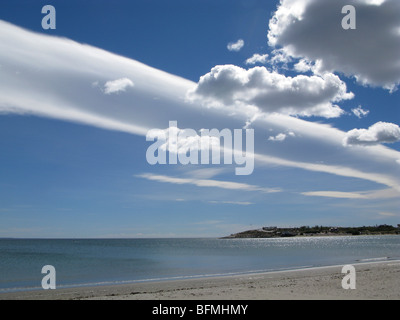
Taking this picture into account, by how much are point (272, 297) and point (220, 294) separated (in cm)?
313
